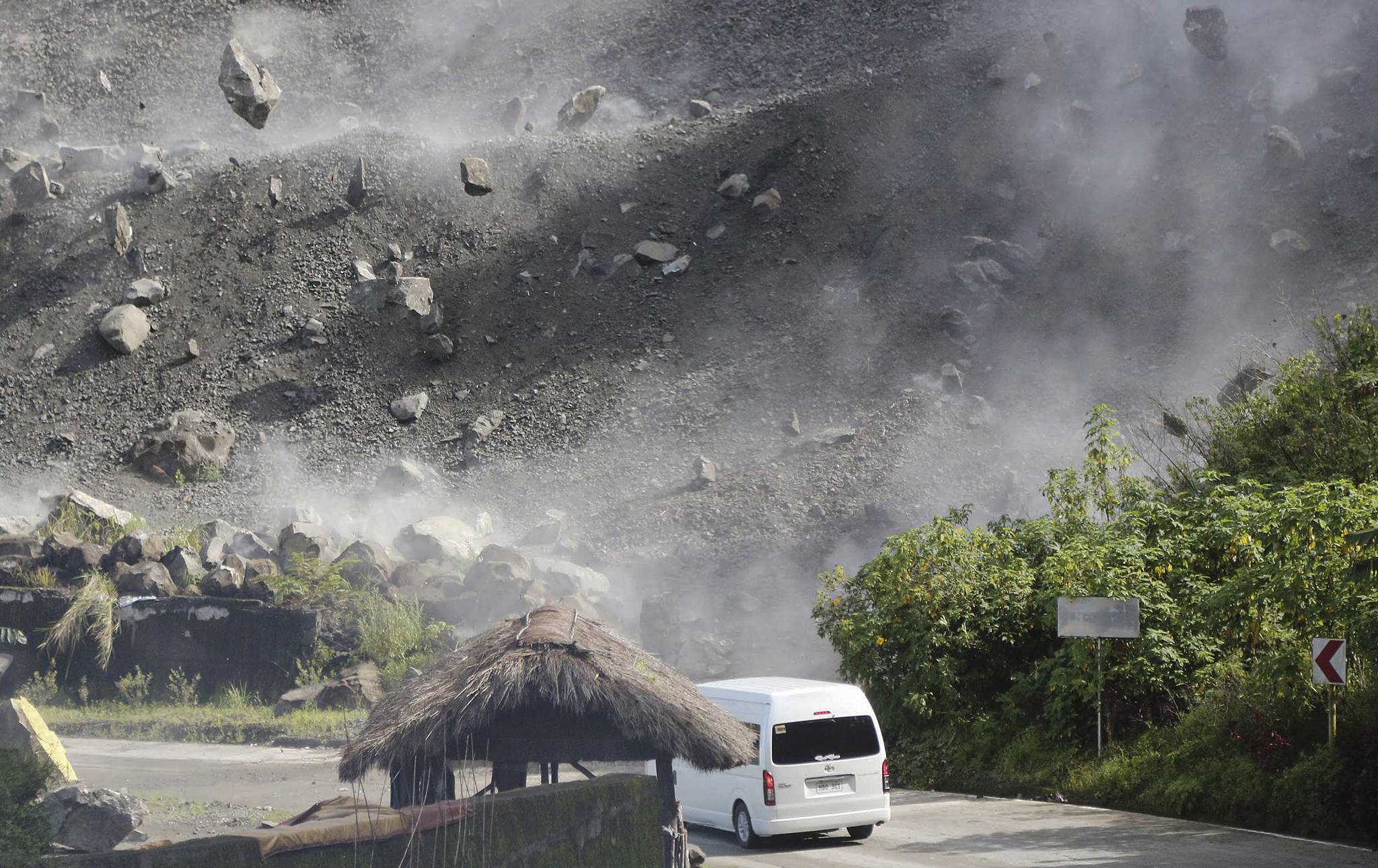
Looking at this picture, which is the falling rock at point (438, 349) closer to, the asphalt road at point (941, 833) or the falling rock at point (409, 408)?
the falling rock at point (409, 408)

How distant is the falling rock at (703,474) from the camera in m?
31.4

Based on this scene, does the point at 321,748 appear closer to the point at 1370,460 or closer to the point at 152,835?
the point at 152,835

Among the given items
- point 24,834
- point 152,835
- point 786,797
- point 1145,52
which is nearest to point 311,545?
point 152,835

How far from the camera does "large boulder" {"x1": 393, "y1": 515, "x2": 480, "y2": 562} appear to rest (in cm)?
2809

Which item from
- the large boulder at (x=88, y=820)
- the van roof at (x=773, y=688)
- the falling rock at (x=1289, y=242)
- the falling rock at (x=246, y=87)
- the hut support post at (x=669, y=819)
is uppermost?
the falling rock at (x=246, y=87)

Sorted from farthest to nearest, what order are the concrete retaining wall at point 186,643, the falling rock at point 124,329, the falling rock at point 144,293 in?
the falling rock at point 144,293, the falling rock at point 124,329, the concrete retaining wall at point 186,643

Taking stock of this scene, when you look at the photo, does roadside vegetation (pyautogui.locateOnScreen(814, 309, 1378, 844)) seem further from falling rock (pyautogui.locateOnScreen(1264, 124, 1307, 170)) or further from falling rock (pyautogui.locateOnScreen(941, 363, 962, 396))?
falling rock (pyautogui.locateOnScreen(1264, 124, 1307, 170))

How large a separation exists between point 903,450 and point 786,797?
19.1 metres

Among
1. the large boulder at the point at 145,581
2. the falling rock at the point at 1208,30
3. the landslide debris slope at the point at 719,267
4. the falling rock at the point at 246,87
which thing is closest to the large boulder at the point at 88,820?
the large boulder at the point at 145,581

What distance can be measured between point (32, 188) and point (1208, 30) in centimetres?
4201

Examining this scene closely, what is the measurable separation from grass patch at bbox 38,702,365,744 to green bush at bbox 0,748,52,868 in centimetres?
1273

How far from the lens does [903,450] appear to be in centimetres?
3100

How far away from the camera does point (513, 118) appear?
4753 cm

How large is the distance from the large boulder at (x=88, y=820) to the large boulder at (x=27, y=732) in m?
1.47
